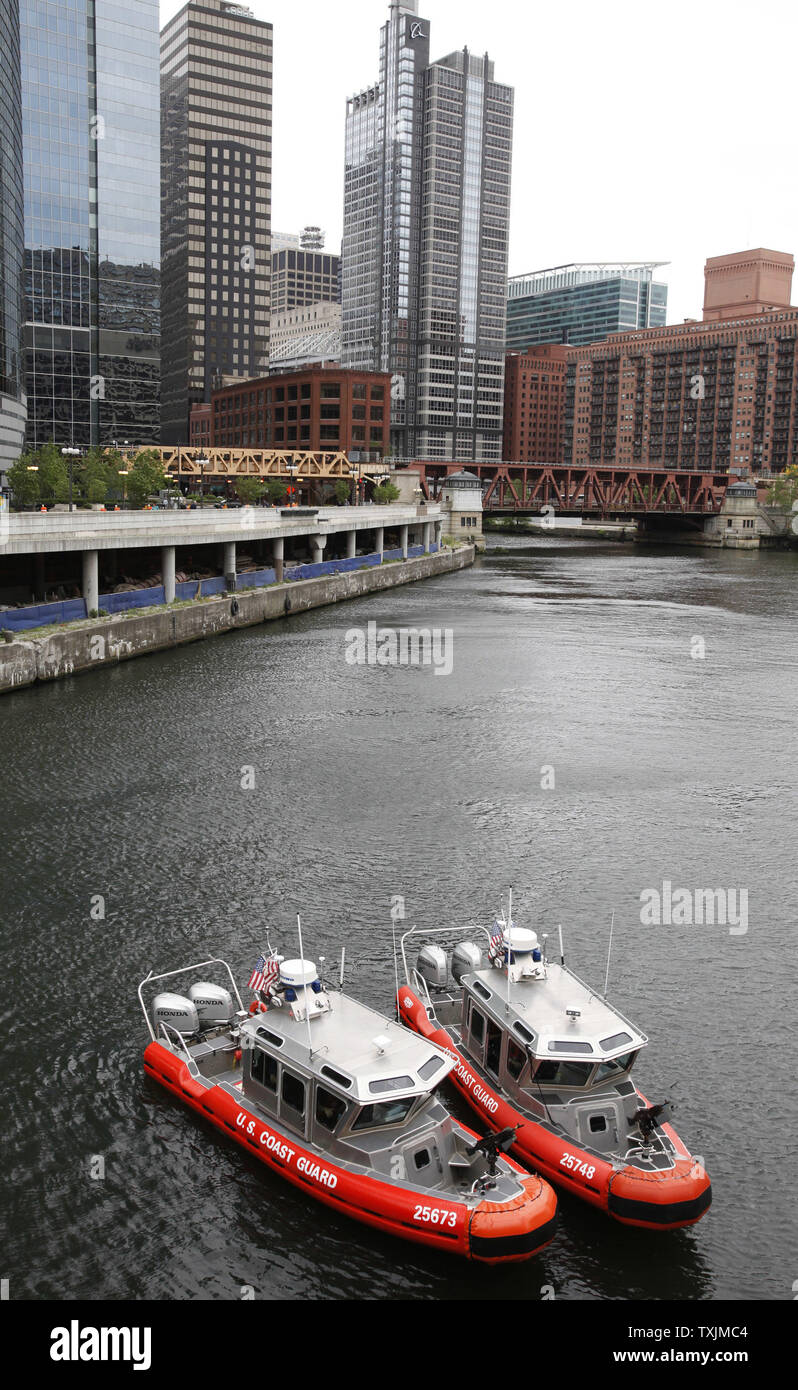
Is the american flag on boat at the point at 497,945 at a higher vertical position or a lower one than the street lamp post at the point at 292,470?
lower

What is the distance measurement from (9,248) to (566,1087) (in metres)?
104

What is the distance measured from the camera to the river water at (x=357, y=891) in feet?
47.0

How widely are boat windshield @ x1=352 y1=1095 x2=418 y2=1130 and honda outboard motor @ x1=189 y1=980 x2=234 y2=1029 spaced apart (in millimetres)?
4313

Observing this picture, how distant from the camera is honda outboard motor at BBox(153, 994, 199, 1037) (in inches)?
704

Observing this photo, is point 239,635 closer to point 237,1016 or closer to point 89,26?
point 237,1016

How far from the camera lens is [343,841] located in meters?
28.7

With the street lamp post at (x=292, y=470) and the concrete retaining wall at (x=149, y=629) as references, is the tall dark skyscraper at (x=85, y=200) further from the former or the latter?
the concrete retaining wall at (x=149, y=629)

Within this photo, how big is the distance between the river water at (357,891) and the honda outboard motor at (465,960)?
6.17ft

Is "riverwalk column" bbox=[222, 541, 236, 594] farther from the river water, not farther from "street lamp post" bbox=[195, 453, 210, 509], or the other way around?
"street lamp post" bbox=[195, 453, 210, 509]

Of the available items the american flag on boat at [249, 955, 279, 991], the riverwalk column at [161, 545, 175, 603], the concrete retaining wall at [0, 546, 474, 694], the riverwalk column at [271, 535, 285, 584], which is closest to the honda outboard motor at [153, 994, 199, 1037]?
the american flag on boat at [249, 955, 279, 991]

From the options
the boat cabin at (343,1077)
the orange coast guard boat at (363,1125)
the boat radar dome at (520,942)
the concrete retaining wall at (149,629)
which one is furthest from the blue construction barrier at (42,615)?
the boat radar dome at (520,942)

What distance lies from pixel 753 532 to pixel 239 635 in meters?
134

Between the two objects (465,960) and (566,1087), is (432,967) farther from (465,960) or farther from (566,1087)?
(566,1087)

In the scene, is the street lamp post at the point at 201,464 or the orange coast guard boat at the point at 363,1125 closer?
the orange coast guard boat at the point at 363,1125
